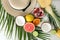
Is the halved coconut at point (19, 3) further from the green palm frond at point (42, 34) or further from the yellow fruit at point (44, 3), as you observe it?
the green palm frond at point (42, 34)

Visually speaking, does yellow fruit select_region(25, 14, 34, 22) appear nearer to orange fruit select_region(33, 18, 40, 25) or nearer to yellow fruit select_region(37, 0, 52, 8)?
orange fruit select_region(33, 18, 40, 25)

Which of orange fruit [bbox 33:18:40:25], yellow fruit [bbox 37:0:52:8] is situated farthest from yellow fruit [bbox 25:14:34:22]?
yellow fruit [bbox 37:0:52:8]

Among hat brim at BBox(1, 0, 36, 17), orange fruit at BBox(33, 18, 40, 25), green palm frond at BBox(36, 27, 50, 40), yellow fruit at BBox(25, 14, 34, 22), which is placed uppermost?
hat brim at BBox(1, 0, 36, 17)

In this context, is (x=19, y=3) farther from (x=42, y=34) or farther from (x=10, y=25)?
(x=42, y=34)

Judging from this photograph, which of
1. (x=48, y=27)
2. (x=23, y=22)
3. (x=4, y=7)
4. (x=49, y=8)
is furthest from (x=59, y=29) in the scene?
(x=4, y=7)

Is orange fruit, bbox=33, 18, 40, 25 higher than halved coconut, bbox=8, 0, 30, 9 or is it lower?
lower

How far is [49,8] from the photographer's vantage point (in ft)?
4.91

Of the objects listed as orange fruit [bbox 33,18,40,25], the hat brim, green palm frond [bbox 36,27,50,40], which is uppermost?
the hat brim

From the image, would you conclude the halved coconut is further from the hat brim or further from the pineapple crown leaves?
the pineapple crown leaves

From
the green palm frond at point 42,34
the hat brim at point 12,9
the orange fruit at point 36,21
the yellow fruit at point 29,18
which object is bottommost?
the green palm frond at point 42,34

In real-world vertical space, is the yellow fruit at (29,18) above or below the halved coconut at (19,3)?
below

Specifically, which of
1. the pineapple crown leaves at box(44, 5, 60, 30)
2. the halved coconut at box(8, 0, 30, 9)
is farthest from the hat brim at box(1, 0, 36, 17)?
the pineapple crown leaves at box(44, 5, 60, 30)

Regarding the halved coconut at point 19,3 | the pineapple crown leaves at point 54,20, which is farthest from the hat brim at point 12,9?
the pineapple crown leaves at point 54,20

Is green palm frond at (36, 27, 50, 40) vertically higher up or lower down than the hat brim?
lower down
